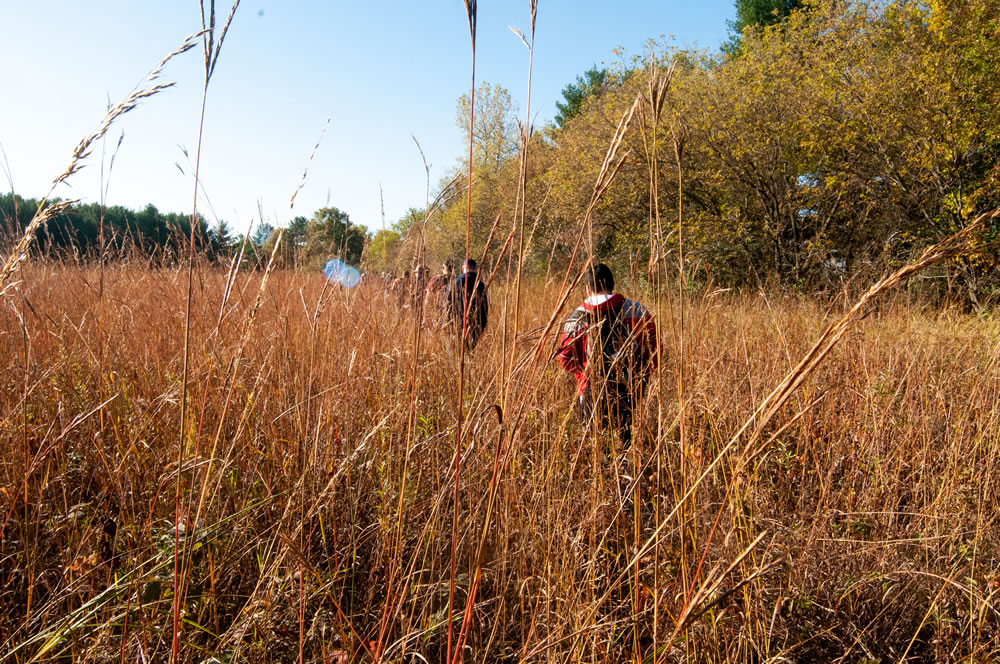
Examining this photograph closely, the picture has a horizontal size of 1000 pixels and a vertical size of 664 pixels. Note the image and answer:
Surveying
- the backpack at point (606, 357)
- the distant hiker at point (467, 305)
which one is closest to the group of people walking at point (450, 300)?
the distant hiker at point (467, 305)

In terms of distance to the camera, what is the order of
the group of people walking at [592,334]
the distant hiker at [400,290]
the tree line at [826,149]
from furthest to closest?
the tree line at [826,149]
the distant hiker at [400,290]
the group of people walking at [592,334]

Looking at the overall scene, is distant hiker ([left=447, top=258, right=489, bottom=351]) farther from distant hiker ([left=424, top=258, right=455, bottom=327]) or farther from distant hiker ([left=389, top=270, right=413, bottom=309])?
distant hiker ([left=389, top=270, right=413, bottom=309])

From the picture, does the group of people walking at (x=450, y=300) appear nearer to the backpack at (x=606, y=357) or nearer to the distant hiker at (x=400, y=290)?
the distant hiker at (x=400, y=290)

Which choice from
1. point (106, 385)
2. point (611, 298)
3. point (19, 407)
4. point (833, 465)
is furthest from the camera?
point (611, 298)

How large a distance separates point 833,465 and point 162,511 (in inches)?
89.2

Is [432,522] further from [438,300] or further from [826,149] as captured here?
[826,149]

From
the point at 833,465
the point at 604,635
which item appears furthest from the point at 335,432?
the point at 833,465

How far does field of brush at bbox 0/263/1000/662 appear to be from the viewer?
990 mm

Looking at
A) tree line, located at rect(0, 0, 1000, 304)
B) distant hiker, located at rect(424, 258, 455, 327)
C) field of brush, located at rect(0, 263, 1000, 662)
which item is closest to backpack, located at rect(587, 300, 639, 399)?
field of brush, located at rect(0, 263, 1000, 662)

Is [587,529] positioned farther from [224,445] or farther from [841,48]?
[841,48]

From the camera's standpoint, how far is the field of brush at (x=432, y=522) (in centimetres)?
99

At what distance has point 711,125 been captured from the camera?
10336 millimetres

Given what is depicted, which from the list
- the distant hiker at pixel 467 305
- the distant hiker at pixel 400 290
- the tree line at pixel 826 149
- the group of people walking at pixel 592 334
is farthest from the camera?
the tree line at pixel 826 149

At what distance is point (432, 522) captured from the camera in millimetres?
1074
